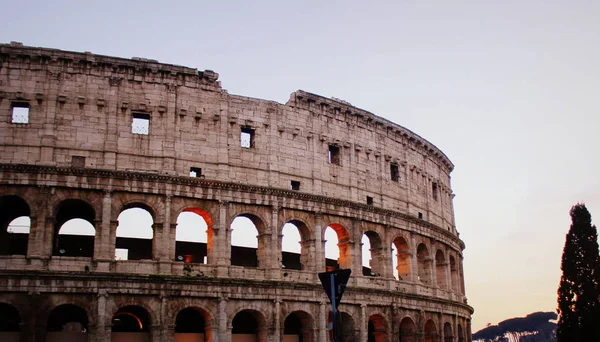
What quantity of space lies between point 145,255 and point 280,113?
9.77 m

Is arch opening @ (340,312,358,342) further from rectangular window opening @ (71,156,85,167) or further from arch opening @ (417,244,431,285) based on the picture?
rectangular window opening @ (71,156,85,167)

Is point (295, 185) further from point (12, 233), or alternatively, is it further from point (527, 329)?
point (527, 329)

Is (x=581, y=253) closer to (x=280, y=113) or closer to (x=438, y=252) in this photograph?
(x=438, y=252)

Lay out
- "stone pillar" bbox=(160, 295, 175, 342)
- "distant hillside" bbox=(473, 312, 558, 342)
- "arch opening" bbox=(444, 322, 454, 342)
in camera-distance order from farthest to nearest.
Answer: "distant hillside" bbox=(473, 312, 558, 342) → "arch opening" bbox=(444, 322, 454, 342) → "stone pillar" bbox=(160, 295, 175, 342)

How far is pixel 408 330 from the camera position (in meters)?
35.9

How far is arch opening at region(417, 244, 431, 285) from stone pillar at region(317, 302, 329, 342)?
375 inches

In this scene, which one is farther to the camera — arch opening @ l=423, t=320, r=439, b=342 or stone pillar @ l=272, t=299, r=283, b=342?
arch opening @ l=423, t=320, r=439, b=342

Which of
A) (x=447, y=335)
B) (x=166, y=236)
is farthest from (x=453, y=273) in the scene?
(x=166, y=236)

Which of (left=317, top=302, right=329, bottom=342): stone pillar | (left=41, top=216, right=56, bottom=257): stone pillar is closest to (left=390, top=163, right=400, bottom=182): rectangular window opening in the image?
(left=317, top=302, right=329, bottom=342): stone pillar

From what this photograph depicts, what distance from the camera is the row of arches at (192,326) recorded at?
27234 mm

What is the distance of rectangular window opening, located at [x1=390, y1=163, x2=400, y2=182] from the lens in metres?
38.0

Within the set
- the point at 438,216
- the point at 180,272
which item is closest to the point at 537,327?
the point at 438,216

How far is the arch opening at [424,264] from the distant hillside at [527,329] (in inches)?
3565

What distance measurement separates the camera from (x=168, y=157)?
29.2 m
